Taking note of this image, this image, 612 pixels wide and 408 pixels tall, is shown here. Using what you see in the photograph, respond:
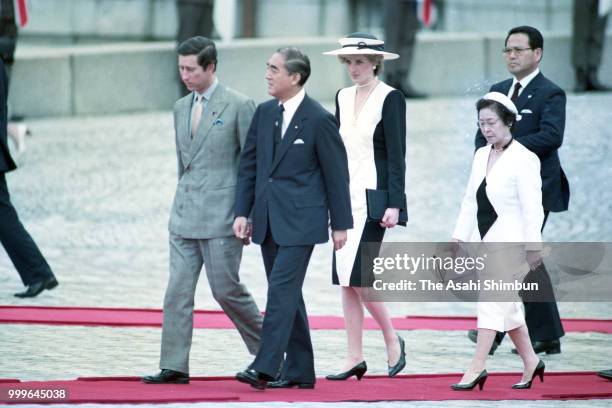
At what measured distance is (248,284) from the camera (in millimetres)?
11852

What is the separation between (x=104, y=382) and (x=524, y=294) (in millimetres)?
2546

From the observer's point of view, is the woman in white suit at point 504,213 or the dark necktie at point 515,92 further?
the dark necktie at point 515,92

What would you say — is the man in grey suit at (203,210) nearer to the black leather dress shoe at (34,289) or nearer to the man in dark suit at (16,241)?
the man in dark suit at (16,241)

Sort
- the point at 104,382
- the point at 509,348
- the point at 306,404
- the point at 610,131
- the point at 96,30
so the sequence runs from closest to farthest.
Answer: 1. the point at 306,404
2. the point at 104,382
3. the point at 509,348
4. the point at 610,131
5. the point at 96,30

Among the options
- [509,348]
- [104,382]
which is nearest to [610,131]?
[509,348]

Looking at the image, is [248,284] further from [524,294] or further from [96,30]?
[96,30]

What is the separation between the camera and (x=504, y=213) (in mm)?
7629

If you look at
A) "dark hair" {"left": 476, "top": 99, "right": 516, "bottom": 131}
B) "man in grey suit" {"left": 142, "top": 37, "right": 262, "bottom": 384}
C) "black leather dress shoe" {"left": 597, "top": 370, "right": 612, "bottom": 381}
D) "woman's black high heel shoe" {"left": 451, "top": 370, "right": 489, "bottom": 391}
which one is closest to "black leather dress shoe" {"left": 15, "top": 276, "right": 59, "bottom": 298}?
"man in grey suit" {"left": 142, "top": 37, "right": 262, "bottom": 384}

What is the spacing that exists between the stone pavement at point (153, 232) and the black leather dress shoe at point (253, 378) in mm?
426

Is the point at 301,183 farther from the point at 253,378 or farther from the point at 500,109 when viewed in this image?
the point at 500,109

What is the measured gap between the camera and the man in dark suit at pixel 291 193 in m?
7.42

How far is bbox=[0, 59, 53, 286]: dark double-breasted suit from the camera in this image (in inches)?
406

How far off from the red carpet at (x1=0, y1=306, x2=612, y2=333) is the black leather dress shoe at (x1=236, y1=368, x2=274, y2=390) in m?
2.42

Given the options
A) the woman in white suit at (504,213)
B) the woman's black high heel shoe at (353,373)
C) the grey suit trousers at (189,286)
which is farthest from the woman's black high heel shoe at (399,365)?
the grey suit trousers at (189,286)
